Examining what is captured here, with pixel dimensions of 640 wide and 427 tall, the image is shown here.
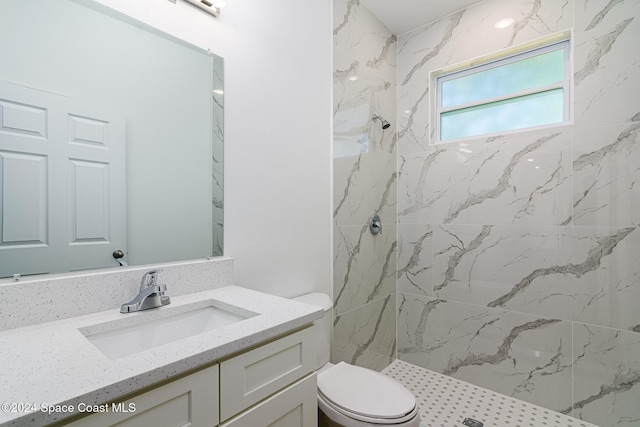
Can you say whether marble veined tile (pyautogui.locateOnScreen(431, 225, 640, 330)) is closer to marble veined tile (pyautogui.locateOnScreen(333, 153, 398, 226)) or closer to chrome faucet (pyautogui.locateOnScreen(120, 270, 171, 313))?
marble veined tile (pyautogui.locateOnScreen(333, 153, 398, 226))

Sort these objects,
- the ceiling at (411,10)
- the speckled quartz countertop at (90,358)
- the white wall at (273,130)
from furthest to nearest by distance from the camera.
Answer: the ceiling at (411,10) < the white wall at (273,130) < the speckled quartz countertop at (90,358)

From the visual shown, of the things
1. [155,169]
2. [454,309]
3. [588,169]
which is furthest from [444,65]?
[155,169]

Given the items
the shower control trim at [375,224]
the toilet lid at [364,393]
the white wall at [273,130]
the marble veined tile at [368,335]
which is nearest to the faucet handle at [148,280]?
the white wall at [273,130]

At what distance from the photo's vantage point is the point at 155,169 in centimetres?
117

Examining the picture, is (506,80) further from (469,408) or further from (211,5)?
(469,408)

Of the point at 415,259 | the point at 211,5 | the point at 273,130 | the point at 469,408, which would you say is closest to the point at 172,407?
the point at 273,130

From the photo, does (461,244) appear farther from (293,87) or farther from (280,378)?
(280,378)

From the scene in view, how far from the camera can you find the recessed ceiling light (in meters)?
1.99

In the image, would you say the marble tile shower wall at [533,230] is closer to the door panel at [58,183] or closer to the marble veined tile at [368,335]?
the marble veined tile at [368,335]

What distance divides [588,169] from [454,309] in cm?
121

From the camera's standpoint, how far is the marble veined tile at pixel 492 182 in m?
1.84

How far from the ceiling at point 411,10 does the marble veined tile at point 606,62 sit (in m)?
0.72

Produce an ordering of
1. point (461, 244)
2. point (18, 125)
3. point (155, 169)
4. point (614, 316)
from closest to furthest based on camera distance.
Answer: point (18, 125), point (155, 169), point (614, 316), point (461, 244)

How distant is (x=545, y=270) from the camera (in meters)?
1.87
